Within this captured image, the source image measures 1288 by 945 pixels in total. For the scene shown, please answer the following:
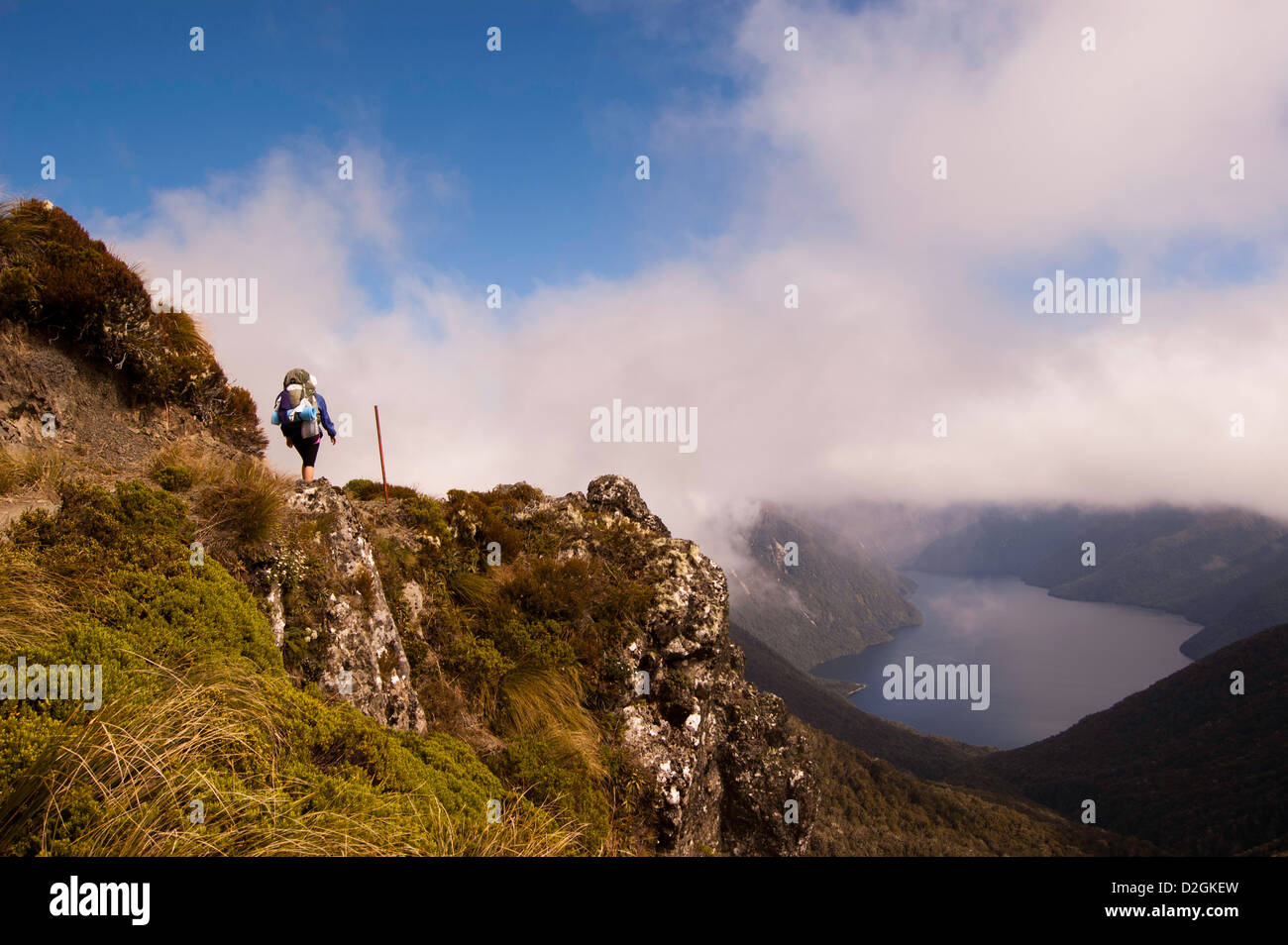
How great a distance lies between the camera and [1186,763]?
148375mm

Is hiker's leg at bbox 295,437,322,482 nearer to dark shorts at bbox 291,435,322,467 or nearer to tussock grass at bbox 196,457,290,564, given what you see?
dark shorts at bbox 291,435,322,467

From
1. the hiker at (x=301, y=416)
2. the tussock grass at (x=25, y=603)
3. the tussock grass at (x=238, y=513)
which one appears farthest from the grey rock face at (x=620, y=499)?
the tussock grass at (x=25, y=603)

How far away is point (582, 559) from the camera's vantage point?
479 inches

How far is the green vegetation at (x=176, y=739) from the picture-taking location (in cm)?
354

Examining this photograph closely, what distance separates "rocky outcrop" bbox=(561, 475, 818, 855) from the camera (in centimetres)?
999

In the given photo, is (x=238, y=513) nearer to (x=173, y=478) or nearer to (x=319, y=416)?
(x=173, y=478)

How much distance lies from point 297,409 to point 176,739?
715cm

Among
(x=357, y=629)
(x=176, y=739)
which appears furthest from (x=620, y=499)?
(x=176, y=739)

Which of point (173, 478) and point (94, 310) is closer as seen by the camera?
point (173, 478)

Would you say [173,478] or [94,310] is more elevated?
[94,310]
